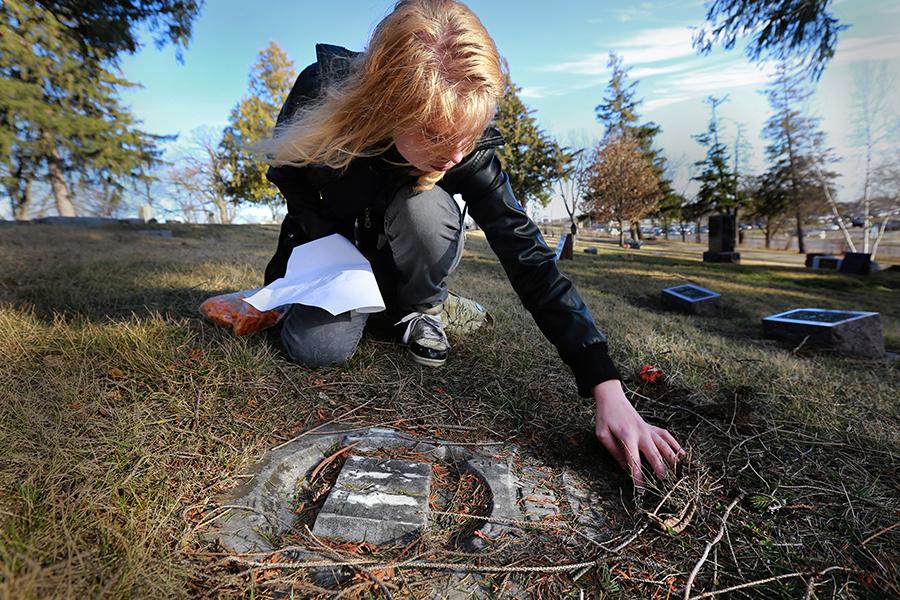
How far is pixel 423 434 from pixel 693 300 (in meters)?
3.79

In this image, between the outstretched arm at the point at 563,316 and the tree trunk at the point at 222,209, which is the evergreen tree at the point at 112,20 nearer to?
the outstretched arm at the point at 563,316

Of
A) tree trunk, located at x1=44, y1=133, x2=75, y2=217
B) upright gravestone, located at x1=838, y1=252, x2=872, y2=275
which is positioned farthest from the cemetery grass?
upright gravestone, located at x1=838, y1=252, x2=872, y2=275

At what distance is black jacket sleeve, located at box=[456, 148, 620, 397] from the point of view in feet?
4.17

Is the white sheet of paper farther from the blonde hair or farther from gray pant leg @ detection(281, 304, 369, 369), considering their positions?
the blonde hair

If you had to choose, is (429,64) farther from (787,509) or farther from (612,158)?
(612,158)

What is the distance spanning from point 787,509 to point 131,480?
1.41 m

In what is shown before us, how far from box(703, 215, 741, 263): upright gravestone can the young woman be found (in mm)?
11755

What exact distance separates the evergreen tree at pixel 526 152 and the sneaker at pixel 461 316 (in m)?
23.6

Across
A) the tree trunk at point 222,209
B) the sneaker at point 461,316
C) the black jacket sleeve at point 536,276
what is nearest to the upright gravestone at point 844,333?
the sneaker at point 461,316

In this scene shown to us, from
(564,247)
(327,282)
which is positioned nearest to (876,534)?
(327,282)

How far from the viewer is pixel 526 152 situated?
25312 millimetres

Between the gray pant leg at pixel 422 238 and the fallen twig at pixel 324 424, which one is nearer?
the fallen twig at pixel 324 424

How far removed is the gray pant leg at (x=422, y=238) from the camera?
172cm

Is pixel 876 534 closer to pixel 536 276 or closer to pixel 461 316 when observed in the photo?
pixel 536 276
